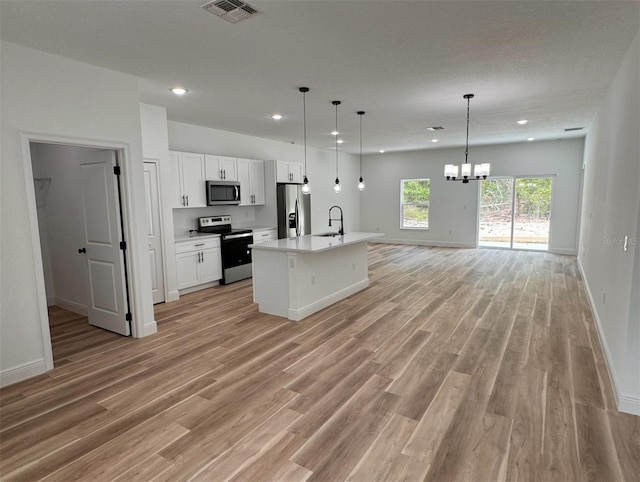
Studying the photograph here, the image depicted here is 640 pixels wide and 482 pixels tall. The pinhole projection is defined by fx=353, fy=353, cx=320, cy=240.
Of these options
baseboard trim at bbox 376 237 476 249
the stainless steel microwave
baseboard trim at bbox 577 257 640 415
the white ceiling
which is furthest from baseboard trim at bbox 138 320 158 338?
baseboard trim at bbox 376 237 476 249

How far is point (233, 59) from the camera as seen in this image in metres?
→ 3.33

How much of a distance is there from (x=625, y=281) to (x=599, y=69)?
2.34 m

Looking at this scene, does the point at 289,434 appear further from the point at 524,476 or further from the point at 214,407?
the point at 524,476

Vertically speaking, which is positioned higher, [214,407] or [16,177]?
[16,177]

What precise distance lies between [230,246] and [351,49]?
164 inches

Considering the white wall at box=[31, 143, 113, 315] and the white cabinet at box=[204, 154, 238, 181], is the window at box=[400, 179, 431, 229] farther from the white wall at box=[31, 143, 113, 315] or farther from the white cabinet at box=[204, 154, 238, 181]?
the white wall at box=[31, 143, 113, 315]

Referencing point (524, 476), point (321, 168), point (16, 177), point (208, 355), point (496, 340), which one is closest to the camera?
point (524, 476)

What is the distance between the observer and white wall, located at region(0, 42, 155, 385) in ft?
9.83

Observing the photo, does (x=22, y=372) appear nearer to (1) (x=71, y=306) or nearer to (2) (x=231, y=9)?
(1) (x=71, y=306)

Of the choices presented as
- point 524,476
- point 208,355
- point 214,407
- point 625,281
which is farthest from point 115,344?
point 625,281

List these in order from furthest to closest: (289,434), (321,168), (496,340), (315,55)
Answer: (321,168) → (496,340) → (315,55) → (289,434)

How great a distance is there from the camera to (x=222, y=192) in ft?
21.1

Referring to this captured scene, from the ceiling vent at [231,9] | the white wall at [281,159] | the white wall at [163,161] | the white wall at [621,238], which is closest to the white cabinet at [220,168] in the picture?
the white wall at [281,159]

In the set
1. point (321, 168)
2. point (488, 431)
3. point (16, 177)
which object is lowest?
point (488, 431)
